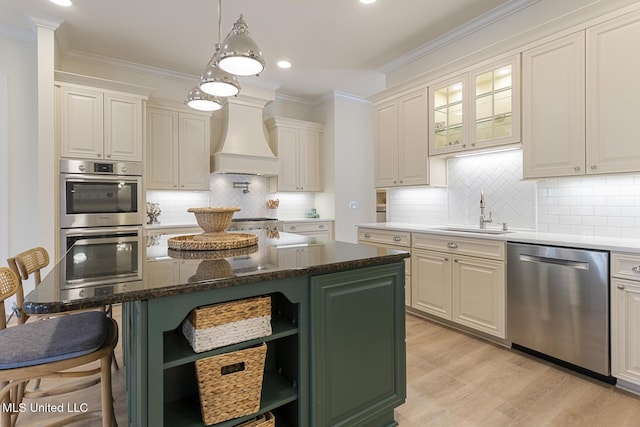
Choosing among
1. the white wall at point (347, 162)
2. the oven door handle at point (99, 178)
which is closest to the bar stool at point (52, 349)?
the oven door handle at point (99, 178)

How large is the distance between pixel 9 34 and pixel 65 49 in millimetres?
489

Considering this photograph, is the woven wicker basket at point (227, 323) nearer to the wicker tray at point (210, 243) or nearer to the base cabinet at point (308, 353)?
the base cabinet at point (308, 353)

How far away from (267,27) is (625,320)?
3897 millimetres

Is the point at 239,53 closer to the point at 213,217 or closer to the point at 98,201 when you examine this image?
the point at 213,217

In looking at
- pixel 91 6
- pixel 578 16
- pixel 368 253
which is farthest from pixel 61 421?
pixel 578 16

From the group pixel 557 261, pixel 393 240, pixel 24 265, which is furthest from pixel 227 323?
pixel 393 240

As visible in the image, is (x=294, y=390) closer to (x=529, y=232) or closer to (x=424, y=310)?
(x=424, y=310)

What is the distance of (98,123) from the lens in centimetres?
365

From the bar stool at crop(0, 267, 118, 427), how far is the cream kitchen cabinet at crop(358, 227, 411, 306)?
8.53ft

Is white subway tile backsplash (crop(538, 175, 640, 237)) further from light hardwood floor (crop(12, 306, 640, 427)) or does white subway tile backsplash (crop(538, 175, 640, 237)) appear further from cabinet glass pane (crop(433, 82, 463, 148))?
light hardwood floor (crop(12, 306, 640, 427))

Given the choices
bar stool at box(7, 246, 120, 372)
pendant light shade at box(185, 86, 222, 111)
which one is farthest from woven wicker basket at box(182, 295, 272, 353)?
pendant light shade at box(185, 86, 222, 111)

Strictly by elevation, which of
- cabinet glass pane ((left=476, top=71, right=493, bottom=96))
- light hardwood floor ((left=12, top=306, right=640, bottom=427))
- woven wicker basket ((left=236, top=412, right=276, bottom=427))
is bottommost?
light hardwood floor ((left=12, top=306, right=640, bottom=427))

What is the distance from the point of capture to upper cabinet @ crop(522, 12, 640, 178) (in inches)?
89.4

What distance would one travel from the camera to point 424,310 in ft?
11.2
